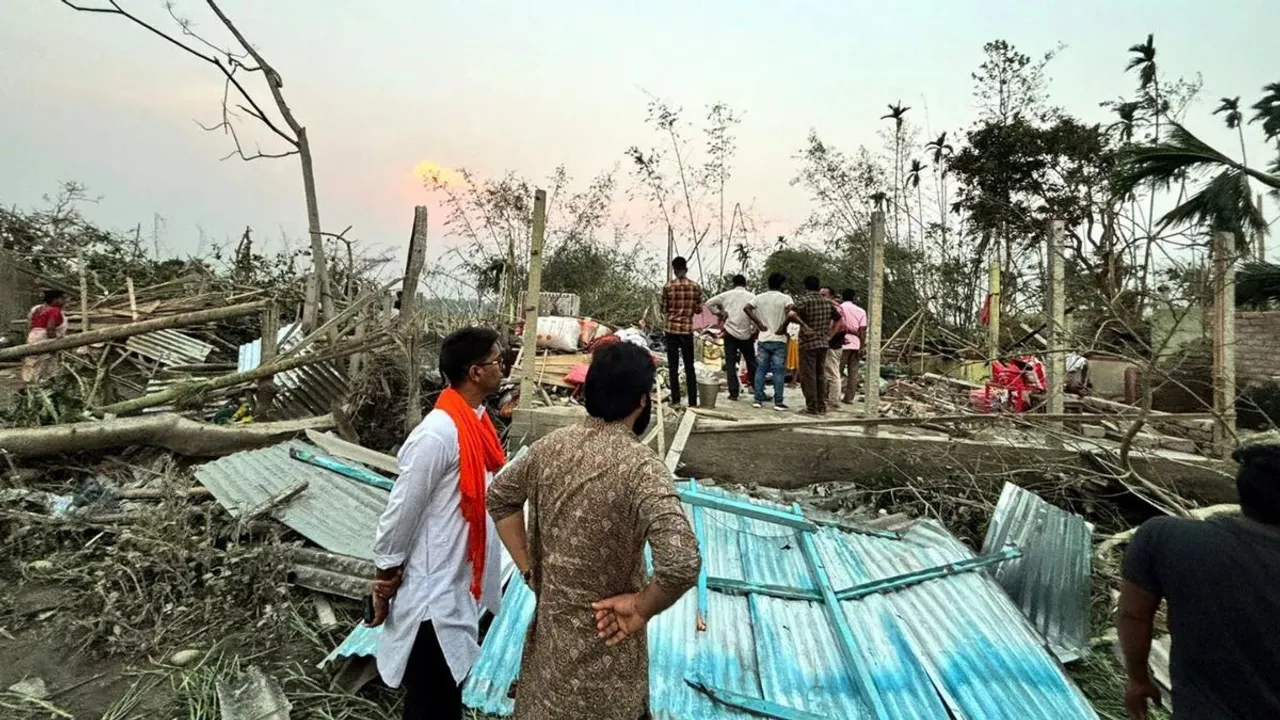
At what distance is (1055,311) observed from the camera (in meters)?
5.34

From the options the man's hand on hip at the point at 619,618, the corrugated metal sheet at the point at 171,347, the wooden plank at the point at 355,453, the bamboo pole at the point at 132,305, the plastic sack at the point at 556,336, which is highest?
the bamboo pole at the point at 132,305

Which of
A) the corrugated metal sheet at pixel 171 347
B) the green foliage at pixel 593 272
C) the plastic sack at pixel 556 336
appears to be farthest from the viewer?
the green foliage at pixel 593 272

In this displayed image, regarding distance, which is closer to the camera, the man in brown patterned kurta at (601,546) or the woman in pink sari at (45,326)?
the man in brown patterned kurta at (601,546)

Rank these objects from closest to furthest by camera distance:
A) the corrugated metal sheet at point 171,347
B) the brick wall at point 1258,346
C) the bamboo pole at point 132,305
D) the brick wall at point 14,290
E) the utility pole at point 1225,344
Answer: the utility pole at point 1225,344 → the corrugated metal sheet at point 171,347 → the bamboo pole at point 132,305 → the brick wall at point 14,290 → the brick wall at point 1258,346

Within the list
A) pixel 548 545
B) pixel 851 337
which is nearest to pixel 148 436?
pixel 548 545

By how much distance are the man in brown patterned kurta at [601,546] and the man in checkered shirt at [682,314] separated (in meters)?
5.06

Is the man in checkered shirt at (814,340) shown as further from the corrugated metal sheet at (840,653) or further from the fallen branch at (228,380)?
the fallen branch at (228,380)

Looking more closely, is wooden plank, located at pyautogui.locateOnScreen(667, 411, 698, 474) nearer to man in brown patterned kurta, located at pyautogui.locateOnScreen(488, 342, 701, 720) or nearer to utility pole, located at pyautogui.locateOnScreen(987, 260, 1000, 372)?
man in brown patterned kurta, located at pyautogui.locateOnScreen(488, 342, 701, 720)

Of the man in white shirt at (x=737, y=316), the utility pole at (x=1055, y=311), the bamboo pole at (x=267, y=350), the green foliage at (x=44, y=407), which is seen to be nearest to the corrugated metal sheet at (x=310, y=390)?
the bamboo pole at (x=267, y=350)

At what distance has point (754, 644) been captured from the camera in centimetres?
324

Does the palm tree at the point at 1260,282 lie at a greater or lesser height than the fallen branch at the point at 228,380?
greater

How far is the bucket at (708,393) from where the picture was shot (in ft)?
22.7

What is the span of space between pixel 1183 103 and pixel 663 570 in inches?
699

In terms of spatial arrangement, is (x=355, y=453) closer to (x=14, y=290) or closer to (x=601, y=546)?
(x=601, y=546)
